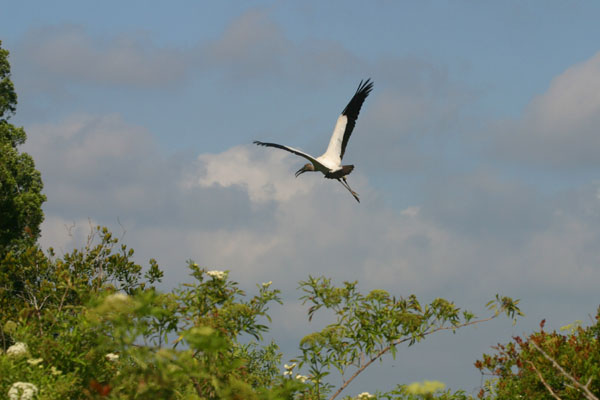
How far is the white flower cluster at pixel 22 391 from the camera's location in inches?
274

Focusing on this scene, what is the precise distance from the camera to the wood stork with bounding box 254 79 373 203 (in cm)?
1758

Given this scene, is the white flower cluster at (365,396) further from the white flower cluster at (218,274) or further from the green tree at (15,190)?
the green tree at (15,190)

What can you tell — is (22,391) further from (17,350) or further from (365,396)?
(365,396)

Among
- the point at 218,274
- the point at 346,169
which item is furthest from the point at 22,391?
the point at 346,169

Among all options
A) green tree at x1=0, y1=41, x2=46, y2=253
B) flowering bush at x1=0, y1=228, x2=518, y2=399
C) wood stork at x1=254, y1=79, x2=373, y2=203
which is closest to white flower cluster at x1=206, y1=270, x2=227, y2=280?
flowering bush at x1=0, y1=228, x2=518, y2=399

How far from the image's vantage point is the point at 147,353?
6.50m

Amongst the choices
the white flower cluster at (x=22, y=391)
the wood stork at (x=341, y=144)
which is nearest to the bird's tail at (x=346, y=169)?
the wood stork at (x=341, y=144)

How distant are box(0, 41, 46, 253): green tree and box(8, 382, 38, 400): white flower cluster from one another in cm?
1480

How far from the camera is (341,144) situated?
18.3 m

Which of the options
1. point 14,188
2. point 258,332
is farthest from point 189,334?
point 14,188

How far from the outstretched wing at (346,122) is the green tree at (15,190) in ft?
30.2

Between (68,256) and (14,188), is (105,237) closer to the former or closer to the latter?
(68,256)

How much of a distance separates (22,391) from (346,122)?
1255cm

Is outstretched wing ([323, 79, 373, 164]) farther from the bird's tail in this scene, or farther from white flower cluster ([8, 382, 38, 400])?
white flower cluster ([8, 382, 38, 400])
